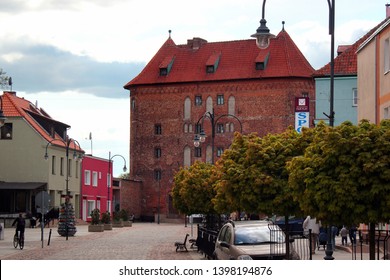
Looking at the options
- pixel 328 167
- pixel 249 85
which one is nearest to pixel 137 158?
pixel 249 85

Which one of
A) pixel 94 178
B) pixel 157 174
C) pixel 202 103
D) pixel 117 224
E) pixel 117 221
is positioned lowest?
pixel 117 224

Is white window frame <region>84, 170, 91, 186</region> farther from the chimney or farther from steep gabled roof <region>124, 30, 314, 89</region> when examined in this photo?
the chimney

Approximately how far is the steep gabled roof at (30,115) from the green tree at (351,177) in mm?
64047

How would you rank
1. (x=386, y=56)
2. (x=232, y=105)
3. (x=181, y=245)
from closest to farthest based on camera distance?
(x=386, y=56), (x=181, y=245), (x=232, y=105)

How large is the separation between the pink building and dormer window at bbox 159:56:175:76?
17521mm

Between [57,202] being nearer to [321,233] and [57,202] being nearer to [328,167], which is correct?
[321,233]

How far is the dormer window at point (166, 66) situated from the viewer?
112019 millimetres

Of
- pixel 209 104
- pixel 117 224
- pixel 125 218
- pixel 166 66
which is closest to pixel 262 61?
pixel 209 104

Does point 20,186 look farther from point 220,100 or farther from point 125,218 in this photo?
point 220,100

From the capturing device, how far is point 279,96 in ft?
340

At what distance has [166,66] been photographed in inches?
4424

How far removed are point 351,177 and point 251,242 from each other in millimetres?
5768

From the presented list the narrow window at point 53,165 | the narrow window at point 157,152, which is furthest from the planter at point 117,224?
the narrow window at point 157,152

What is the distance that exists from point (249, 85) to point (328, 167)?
89306 mm
